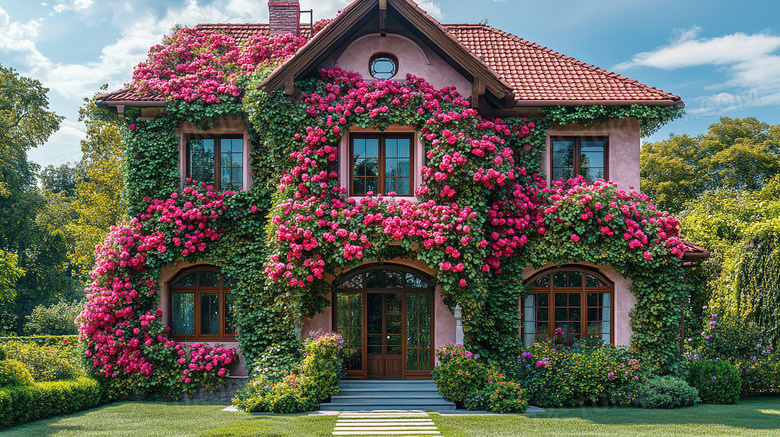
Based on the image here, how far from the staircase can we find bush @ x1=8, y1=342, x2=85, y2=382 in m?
5.77

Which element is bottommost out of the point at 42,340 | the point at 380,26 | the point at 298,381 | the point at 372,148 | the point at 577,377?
the point at 42,340

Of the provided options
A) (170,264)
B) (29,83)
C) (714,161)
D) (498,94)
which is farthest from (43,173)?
(714,161)

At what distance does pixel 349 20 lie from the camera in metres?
11.4

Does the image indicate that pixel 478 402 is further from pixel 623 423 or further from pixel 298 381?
pixel 298 381

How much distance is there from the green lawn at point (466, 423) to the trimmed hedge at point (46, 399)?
0.28 metres

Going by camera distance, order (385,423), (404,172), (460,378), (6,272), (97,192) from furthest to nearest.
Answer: (97,192) → (6,272) → (404,172) → (460,378) → (385,423)

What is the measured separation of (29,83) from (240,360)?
2263 cm

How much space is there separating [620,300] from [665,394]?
2300mm

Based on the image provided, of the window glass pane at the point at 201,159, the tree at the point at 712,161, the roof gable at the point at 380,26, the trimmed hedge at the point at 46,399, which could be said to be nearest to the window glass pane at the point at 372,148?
the roof gable at the point at 380,26

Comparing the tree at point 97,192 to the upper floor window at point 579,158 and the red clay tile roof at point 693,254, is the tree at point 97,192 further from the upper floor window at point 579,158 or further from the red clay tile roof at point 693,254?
the red clay tile roof at point 693,254

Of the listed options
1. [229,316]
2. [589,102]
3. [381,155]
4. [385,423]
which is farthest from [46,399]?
[589,102]

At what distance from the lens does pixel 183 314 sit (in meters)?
12.7

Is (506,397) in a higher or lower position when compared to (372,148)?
lower

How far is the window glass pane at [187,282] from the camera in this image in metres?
12.8
